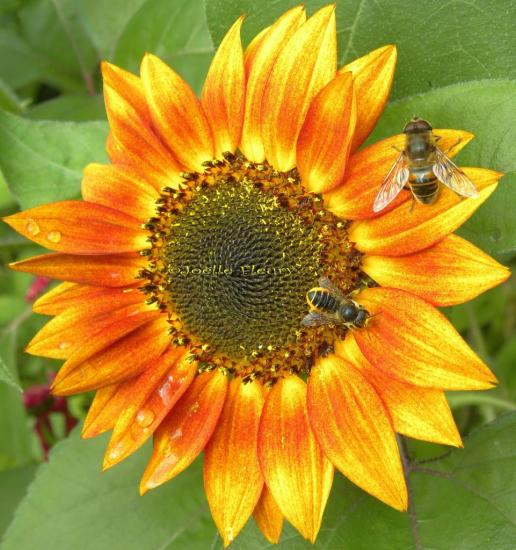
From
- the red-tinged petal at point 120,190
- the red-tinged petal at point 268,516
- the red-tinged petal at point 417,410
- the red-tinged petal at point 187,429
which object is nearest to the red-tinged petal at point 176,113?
the red-tinged petal at point 120,190

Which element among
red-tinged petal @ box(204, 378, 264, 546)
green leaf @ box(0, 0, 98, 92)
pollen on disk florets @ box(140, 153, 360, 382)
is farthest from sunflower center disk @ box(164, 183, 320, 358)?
green leaf @ box(0, 0, 98, 92)

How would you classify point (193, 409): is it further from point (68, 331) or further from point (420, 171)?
point (420, 171)

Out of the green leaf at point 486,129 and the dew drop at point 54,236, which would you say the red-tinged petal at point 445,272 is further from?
the dew drop at point 54,236

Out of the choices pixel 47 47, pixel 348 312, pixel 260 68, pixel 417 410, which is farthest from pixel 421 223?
pixel 47 47

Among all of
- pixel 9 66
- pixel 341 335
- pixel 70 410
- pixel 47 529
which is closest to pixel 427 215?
pixel 341 335

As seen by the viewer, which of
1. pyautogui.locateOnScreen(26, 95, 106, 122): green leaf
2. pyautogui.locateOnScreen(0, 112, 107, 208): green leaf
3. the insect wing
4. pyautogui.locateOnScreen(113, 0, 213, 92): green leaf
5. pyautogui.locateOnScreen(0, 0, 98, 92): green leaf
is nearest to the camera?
the insect wing

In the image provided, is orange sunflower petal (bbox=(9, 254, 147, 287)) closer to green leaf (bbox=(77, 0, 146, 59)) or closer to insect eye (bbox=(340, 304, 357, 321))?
insect eye (bbox=(340, 304, 357, 321))
